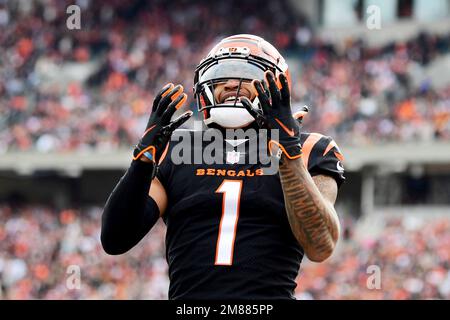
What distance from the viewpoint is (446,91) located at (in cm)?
1444

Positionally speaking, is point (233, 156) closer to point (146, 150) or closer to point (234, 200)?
point (234, 200)

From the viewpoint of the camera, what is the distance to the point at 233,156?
2.78 m

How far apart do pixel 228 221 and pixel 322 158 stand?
35 centimetres

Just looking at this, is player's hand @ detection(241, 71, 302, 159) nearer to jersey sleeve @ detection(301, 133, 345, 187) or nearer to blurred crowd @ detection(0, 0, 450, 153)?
jersey sleeve @ detection(301, 133, 345, 187)

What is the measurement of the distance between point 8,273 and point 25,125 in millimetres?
3299

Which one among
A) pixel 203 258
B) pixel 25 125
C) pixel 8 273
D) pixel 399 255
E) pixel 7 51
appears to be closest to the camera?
pixel 203 258

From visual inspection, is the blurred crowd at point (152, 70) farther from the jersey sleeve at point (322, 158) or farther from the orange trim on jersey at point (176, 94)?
the orange trim on jersey at point (176, 94)

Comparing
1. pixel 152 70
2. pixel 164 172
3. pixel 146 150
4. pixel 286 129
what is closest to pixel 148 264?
pixel 152 70

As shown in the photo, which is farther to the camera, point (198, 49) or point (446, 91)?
point (198, 49)

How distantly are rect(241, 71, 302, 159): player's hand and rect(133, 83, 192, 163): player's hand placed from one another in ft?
0.77

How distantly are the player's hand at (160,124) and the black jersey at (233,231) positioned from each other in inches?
8.6

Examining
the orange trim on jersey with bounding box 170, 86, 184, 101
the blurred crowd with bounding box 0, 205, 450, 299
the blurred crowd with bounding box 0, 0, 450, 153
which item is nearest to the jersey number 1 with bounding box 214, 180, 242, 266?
the orange trim on jersey with bounding box 170, 86, 184, 101
